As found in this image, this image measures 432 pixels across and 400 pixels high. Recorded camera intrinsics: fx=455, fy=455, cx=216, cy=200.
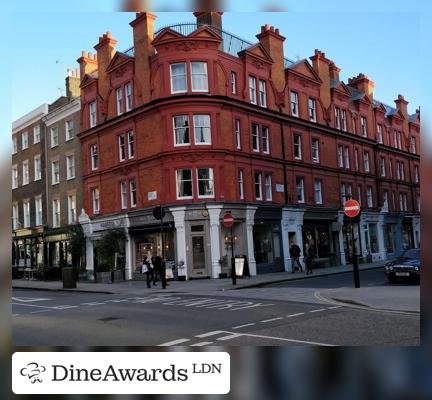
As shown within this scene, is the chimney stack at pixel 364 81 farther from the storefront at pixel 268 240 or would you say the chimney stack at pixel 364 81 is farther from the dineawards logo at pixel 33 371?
the storefront at pixel 268 240

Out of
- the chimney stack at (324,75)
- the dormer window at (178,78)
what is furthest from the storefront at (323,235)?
the dormer window at (178,78)

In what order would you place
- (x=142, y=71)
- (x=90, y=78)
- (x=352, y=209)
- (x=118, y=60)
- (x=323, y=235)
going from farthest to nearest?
(x=323, y=235) < (x=90, y=78) < (x=118, y=60) < (x=142, y=71) < (x=352, y=209)

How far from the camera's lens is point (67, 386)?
9.06ft

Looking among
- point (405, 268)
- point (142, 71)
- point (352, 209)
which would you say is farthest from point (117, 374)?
point (142, 71)

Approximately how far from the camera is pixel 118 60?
25.2 metres

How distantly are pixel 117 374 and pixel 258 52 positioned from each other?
25.1 m

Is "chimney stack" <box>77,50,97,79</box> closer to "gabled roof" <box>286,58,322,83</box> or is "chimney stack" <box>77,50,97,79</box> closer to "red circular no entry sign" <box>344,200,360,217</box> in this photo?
"gabled roof" <box>286,58,322,83</box>

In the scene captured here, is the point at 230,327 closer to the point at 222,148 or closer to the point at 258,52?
the point at 222,148

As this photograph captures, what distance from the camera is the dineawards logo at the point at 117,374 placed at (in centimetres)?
273

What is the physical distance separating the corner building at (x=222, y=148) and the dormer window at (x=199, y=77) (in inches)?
2.1

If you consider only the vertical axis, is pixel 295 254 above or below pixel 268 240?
below

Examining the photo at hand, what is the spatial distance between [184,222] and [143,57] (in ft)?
30.0

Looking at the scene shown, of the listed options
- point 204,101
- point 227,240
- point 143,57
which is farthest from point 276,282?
point 143,57

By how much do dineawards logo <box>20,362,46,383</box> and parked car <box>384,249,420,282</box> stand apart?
13.5 meters
